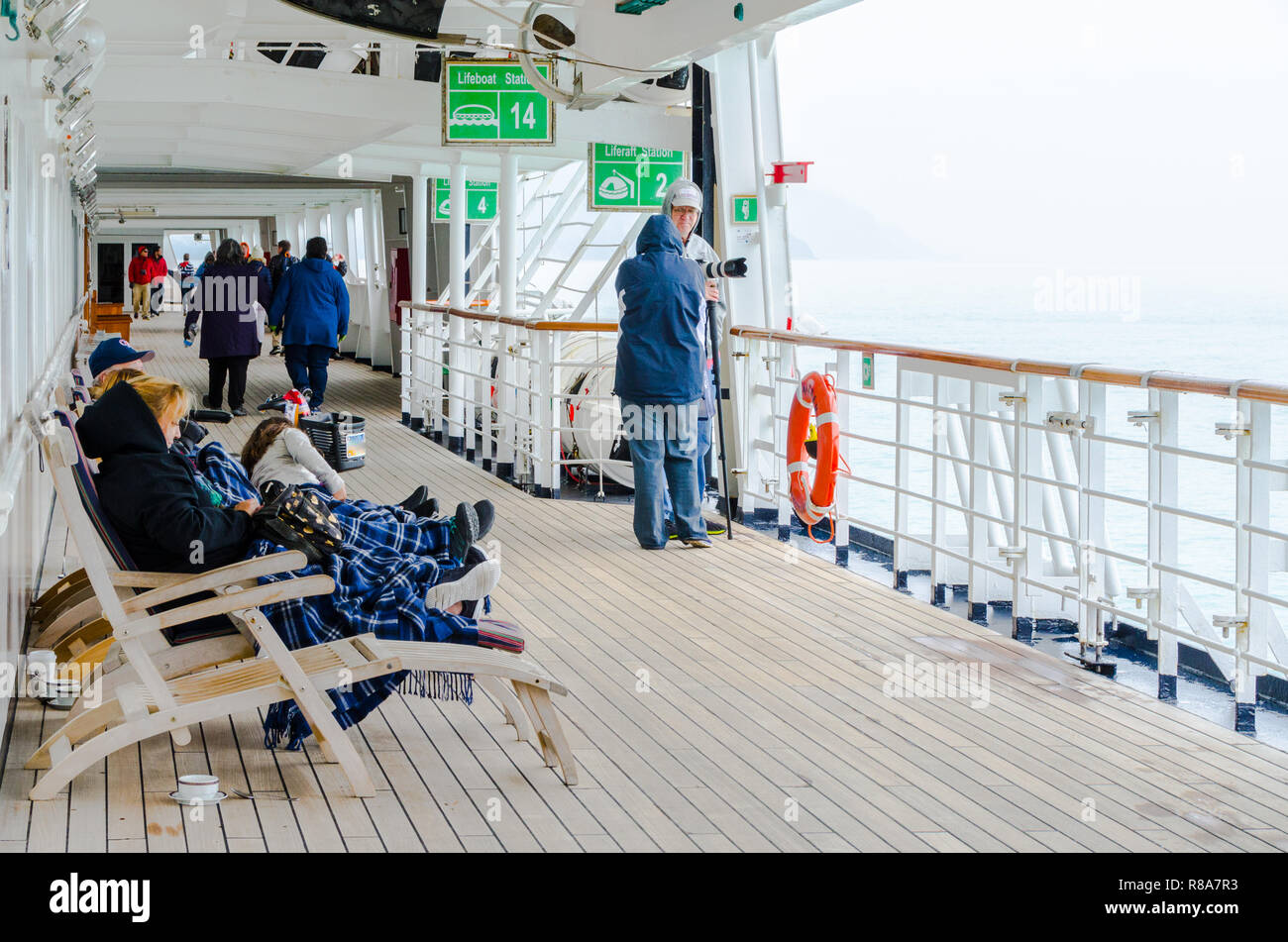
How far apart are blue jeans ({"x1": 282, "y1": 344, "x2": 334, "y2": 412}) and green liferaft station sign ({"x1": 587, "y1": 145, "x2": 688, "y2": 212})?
9.11 feet

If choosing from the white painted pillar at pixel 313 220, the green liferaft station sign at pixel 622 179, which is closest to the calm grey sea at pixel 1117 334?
the green liferaft station sign at pixel 622 179

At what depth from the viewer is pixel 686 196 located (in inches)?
243

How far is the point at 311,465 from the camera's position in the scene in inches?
180

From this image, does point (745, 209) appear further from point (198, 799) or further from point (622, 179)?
point (198, 799)

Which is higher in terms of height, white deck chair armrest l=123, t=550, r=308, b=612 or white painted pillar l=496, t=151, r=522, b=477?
white painted pillar l=496, t=151, r=522, b=477

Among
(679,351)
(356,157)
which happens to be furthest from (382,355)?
(679,351)

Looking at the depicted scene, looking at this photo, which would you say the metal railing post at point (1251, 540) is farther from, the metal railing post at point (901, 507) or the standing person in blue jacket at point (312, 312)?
the standing person in blue jacket at point (312, 312)

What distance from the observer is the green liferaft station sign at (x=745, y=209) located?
6.96 metres

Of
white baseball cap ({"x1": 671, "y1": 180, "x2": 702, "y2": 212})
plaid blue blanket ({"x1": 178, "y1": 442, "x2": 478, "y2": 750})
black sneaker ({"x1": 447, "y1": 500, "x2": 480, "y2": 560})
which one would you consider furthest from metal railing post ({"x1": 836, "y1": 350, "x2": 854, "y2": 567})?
plaid blue blanket ({"x1": 178, "y1": 442, "x2": 478, "y2": 750})

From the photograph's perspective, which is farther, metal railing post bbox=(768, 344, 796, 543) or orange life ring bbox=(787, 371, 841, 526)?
metal railing post bbox=(768, 344, 796, 543)

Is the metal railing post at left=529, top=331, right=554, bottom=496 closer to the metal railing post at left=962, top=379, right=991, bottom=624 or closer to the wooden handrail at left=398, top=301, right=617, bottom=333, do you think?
the wooden handrail at left=398, top=301, right=617, bottom=333

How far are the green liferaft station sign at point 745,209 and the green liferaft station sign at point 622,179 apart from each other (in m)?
2.99

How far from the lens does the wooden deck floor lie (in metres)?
2.89

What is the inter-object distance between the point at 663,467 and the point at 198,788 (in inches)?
136
